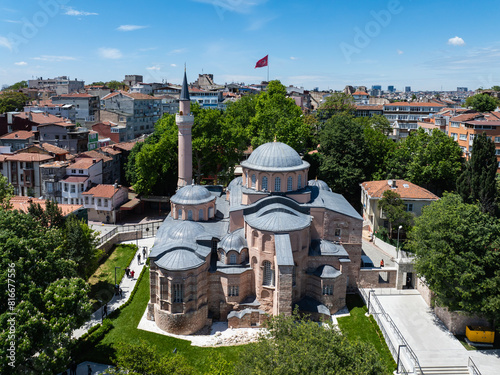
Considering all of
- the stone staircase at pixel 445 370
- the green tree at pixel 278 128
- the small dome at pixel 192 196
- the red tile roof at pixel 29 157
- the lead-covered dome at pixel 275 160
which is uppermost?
the green tree at pixel 278 128

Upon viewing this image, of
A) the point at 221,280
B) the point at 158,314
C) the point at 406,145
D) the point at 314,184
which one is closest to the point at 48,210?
the point at 158,314

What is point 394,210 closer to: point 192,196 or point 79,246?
point 192,196

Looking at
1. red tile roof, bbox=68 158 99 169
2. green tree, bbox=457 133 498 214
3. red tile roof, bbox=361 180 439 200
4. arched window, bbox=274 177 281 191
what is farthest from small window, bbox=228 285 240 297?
red tile roof, bbox=68 158 99 169

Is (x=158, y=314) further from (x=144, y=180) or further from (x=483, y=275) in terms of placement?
(x=144, y=180)

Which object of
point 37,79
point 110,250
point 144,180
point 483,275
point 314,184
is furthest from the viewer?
point 37,79

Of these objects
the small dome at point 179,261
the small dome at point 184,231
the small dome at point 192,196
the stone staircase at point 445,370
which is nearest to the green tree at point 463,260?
the stone staircase at point 445,370

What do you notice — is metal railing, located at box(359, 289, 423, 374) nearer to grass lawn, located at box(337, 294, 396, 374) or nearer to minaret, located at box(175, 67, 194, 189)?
grass lawn, located at box(337, 294, 396, 374)

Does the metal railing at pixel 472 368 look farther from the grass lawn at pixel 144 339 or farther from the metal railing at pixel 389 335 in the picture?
the grass lawn at pixel 144 339
